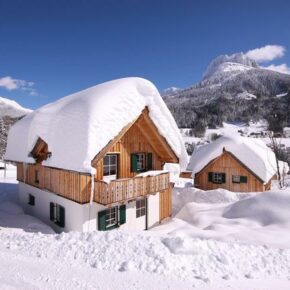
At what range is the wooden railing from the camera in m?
11.9

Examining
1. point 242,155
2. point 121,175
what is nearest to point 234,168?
point 242,155

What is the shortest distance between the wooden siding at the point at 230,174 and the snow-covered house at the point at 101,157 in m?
8.00

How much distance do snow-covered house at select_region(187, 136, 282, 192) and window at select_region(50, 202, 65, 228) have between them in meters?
13.8

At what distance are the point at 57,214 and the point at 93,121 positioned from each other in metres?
5.84

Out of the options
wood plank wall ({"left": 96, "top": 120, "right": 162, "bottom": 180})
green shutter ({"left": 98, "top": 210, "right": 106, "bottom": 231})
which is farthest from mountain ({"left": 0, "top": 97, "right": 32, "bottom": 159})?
green shutter ({"left": 98, "top": 210, "right": 106, "bottom": 231})

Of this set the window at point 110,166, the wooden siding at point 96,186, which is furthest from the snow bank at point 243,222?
the window at point 110,166

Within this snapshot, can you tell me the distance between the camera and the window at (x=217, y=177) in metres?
23.9

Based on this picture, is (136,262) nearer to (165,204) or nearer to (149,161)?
(149,161)

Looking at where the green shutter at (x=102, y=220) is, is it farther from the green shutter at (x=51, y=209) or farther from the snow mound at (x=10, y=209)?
the snow mound at (x=10, y=209)

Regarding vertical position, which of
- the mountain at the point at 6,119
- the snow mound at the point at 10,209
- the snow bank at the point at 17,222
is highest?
the mountain at the point at 6,119

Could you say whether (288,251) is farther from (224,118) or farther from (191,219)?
(224,118)

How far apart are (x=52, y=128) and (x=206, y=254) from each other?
9068mm

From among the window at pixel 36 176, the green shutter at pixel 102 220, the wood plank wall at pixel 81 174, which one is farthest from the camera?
the window at pixel 36 176

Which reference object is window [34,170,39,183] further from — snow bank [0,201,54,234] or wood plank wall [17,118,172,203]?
snow bank [0,201,54,234]
